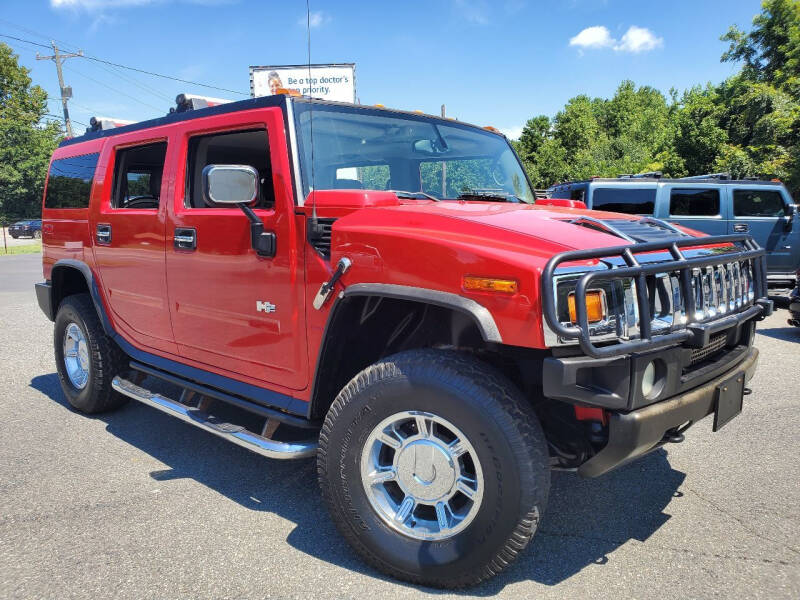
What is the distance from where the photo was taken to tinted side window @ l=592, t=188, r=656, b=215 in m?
10.5

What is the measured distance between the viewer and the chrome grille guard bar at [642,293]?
207 cm

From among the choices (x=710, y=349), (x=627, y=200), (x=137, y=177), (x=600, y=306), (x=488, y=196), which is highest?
(x=137, y=177)

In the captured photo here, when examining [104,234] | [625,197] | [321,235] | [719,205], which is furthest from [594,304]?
[719,205]

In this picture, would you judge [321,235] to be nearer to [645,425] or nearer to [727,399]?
[645,425]

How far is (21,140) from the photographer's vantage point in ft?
143

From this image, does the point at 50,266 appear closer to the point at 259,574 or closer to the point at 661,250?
the point at 259,574

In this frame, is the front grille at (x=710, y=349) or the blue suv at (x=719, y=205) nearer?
the front grille at (x=710, y=349)

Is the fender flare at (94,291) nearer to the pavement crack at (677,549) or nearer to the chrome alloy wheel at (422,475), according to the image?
the chrome alloy wheel at (422,475)

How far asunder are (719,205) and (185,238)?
9950 millimetres

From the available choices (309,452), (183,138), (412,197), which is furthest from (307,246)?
(183,138)

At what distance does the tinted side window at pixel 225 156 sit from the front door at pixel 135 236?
207 mm

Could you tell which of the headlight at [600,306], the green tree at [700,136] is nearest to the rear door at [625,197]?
the headlight at [600,306]

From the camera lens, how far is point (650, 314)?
2.30m

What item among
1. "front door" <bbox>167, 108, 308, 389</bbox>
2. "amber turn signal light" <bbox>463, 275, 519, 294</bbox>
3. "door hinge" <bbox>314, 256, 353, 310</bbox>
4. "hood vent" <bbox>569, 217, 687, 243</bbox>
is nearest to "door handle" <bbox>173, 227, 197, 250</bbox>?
"front door" <bbox>167, 108, 308, 389</bbox>
